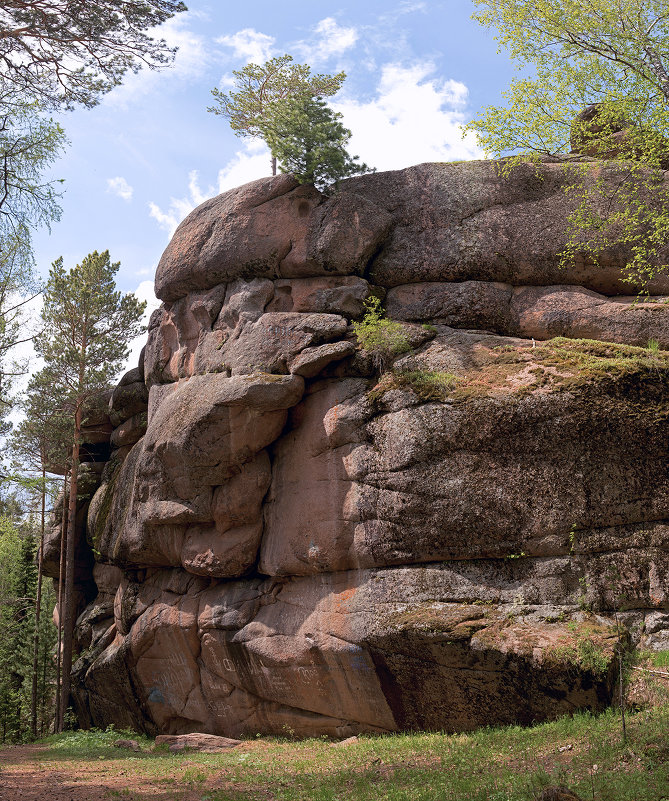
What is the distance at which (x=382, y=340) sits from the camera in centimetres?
1891

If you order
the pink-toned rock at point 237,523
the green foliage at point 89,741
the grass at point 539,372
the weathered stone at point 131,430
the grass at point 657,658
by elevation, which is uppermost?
the weathered stone at point 131,430

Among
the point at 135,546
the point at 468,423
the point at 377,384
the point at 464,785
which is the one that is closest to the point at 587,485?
the point at 468,423

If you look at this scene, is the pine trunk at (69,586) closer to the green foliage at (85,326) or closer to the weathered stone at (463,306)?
the green foliage at (85,326)

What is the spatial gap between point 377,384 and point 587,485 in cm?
601

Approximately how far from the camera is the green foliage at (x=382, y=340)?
18.8 m

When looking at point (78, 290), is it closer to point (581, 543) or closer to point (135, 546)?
point (135, 546)

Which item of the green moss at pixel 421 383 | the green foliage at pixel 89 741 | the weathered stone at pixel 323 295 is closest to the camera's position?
the green moss at pixel 421 383

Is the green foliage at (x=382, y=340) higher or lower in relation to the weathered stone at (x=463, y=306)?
lower

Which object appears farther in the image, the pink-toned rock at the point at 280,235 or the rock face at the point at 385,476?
the pink-toned rock at the point at 280,235

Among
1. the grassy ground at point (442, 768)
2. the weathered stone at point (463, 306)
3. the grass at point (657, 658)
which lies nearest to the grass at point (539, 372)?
the weathered stone at point (463, 306)

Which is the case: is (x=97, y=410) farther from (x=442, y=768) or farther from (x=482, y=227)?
(x=442, y=768)

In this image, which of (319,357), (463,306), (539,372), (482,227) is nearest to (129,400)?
(319,357)

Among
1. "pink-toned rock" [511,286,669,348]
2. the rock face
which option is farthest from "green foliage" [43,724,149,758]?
"pink-toned rock" [511,286,669,348]

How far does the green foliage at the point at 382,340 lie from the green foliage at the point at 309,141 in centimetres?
620
